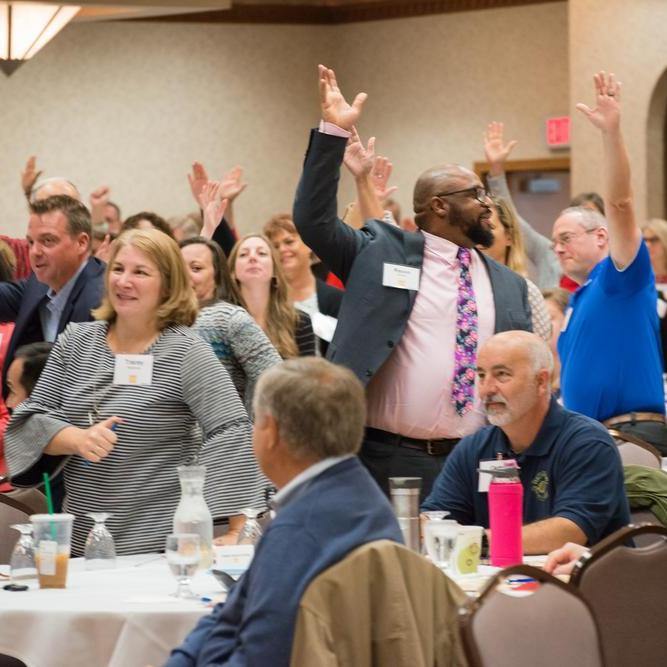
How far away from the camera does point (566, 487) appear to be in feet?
11.2

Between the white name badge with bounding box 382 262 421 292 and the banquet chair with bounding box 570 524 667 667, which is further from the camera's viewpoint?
the white name badge with bounding box 382 262 421 292

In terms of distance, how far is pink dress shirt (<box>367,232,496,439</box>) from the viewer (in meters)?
4.16

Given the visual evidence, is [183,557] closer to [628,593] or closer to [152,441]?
[152,441]

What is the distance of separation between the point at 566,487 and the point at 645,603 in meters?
0.57

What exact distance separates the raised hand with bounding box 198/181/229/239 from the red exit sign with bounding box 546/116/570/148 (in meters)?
5.53

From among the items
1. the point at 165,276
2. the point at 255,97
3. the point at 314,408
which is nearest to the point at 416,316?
the point at 165,276

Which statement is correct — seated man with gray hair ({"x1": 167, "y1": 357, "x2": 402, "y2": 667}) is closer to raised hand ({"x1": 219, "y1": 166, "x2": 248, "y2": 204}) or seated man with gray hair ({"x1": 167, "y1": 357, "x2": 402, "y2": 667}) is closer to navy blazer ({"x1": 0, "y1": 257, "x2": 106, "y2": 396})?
navy blazer ({"x1": 0, "y1": 257, "x2": 106, "y2": 396})

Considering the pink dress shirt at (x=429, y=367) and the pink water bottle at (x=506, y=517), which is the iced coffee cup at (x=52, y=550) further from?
the pink dress shirt at (x=429, y=367)

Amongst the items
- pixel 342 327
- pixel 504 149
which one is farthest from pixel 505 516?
pixel 504 149

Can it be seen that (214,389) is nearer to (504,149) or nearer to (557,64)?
(504,149)

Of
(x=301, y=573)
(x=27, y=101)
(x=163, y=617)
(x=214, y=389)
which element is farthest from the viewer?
(x=27, y=101)

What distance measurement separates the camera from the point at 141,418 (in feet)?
12.2

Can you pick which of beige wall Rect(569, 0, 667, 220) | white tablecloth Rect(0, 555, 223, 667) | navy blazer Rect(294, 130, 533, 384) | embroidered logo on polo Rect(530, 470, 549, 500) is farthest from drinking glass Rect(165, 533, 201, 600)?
beige wall Rect(569, 0, 667, 220)

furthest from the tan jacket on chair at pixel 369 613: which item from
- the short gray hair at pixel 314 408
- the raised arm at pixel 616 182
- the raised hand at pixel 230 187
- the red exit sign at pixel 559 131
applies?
the red exit sign at pixel 559 131
